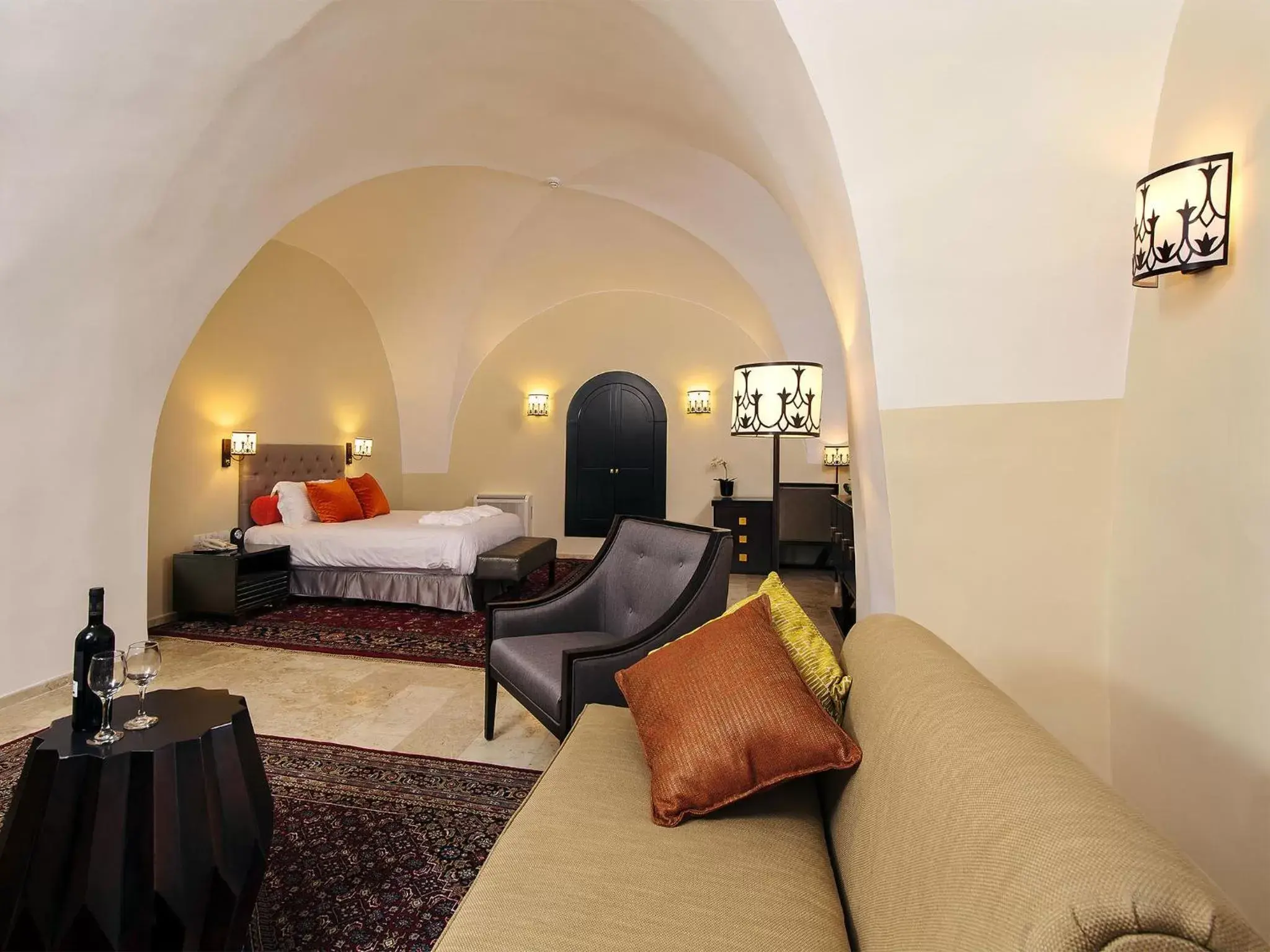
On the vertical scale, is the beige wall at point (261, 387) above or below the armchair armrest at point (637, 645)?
above

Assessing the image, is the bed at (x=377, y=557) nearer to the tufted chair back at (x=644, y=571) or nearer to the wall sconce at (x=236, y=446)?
the wall sconce at (x=236, y=446)

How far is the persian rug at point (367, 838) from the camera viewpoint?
5.48 ft

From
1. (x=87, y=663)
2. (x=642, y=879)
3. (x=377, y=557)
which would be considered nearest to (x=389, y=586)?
(x=377, y=557)

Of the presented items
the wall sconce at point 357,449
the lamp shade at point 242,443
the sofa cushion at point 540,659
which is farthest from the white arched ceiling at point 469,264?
the sofa cushion at point 540,659

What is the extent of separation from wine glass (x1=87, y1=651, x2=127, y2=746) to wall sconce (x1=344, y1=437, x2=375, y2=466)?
5.28m

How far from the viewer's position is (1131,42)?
182cm

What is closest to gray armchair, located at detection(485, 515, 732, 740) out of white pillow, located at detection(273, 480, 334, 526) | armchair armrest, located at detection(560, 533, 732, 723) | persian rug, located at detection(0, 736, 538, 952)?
armchair armrest, located at detection(560, 533, 732, 723)

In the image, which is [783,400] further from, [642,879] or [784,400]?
[642,879]

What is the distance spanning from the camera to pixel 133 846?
1428mm

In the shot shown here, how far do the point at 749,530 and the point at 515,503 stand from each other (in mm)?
2891

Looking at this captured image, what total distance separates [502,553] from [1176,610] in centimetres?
424

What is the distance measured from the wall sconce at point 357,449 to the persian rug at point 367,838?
4139 mm

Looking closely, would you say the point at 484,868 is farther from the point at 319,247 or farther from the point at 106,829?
the point at 319,247

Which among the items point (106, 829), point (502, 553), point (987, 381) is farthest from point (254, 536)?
point (987, 381)
